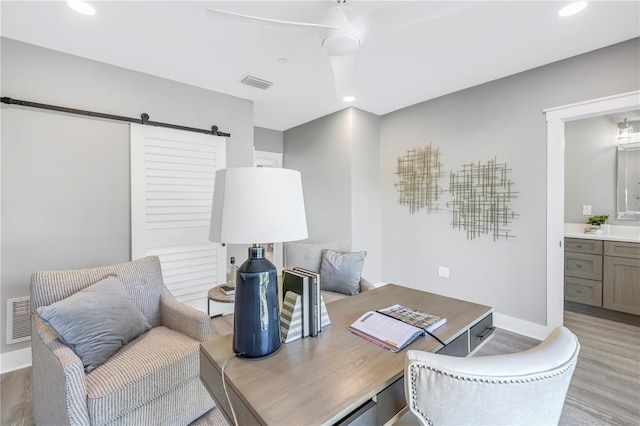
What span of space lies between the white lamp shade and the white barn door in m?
2.16

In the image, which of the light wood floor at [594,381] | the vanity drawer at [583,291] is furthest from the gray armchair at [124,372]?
the vanity drawer at [583,291]

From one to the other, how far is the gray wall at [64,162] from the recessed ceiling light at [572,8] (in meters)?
3.29

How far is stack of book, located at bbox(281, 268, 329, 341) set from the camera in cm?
113

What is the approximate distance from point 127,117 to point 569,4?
11.6ft

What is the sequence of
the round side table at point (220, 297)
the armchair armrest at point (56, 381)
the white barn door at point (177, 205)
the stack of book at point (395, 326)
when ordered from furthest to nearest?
1. the white barn door at point (177, 205)
2. the round side table at point (220, 297)
3. the armchair armrest at point (56, 381)
4. the stack of book at point (395, 326)

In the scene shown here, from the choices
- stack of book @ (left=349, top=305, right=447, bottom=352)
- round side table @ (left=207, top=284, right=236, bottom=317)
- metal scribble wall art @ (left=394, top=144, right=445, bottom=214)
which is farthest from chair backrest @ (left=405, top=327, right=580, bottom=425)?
metal scribble wall art @ (left=394, top=144, right=445, bottom=214)

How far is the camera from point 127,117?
262 centimetres

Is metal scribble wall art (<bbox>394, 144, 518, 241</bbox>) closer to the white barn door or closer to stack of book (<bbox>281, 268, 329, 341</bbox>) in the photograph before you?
the white barn door

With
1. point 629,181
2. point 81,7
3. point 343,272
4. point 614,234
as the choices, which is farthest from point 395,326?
point 629,181

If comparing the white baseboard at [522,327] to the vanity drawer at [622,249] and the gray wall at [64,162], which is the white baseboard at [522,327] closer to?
the vanity drawer at [622,249]

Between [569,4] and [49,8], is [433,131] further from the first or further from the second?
[49,8]

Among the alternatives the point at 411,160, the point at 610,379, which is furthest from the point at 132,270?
the point at 610,379

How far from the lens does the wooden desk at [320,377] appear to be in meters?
0.76

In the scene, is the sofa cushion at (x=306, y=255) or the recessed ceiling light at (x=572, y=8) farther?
the sofa cushion at (x=306, y=255)
